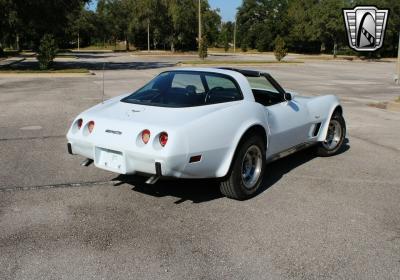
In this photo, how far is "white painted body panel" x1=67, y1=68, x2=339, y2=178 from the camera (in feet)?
14.1

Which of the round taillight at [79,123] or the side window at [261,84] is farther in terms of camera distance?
the side window at [261,84]

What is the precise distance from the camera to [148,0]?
60.9m

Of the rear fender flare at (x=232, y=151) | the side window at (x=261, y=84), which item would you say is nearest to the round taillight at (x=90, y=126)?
the rear fender flare at (x=232, y=151)

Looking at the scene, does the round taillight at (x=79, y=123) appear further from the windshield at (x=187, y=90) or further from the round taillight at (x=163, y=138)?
the round taillight at (x=163, y=138)

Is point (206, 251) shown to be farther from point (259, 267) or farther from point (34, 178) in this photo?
point (34, 178)

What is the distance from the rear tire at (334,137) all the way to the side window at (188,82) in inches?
97.4

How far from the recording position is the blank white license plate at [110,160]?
4.52 metres

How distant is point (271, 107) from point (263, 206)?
4.25 ft

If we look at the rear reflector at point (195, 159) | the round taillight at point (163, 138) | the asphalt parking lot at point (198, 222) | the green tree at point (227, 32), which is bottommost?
the asphalt parking lot at point (198, 222)

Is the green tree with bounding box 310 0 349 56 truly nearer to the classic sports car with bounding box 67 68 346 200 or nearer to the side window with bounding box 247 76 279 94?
the side window with bounding box 247 76 279 94

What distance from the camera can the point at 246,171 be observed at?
5184 millimetres

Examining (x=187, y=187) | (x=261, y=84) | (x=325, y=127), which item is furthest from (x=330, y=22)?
(x=187, y=187)

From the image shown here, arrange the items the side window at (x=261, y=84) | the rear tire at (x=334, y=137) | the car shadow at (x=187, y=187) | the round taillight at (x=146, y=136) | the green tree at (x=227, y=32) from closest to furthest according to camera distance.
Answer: the round taillight at (x=146, y=136), the car shadow at (x=187, y=187), the side window at (x=261, y=84), the rear tire at (x=334, y=137), the green tree at (x=227, y=32)

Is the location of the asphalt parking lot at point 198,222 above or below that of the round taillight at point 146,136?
below
